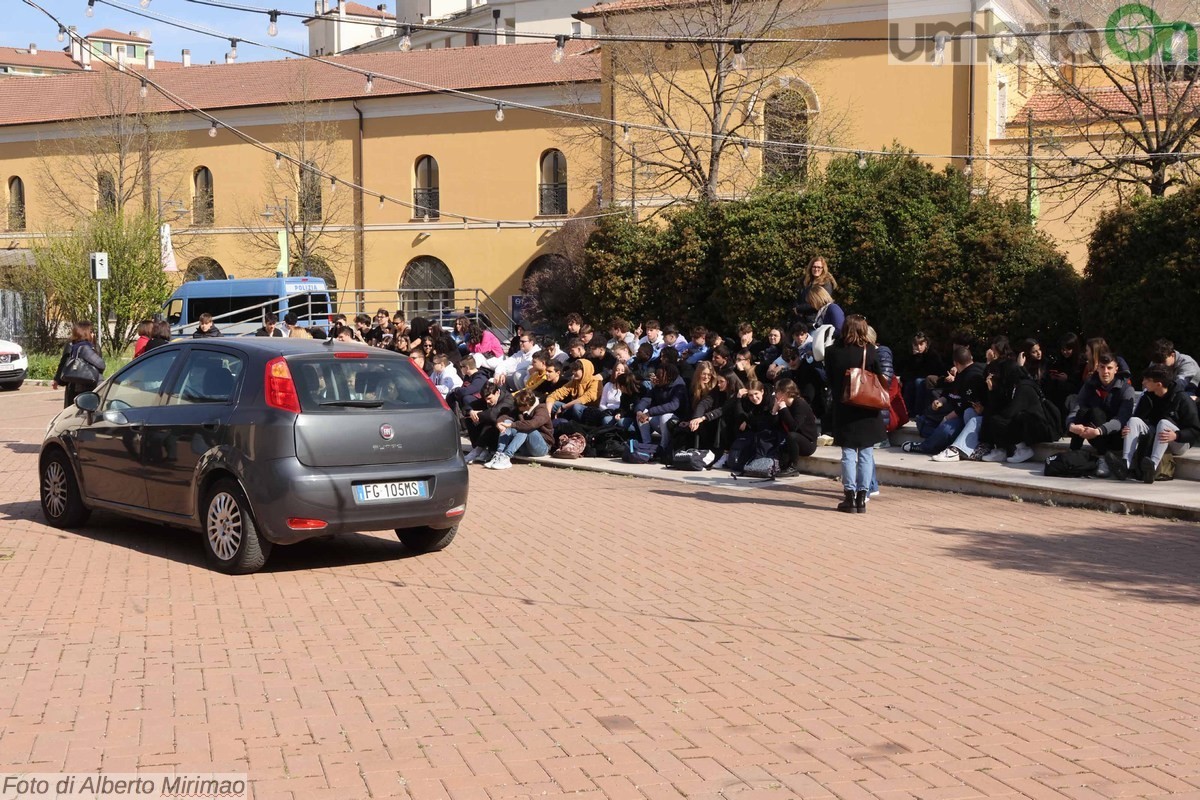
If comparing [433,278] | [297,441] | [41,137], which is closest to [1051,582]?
[297,441]

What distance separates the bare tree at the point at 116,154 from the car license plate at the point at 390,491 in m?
46.3

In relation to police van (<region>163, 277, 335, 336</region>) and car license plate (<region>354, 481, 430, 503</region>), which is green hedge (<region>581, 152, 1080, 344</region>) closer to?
car license plate (<region>354, 481, 430, 503</region>)

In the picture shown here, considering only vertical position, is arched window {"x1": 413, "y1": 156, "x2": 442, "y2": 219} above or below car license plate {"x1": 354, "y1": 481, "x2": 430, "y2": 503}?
above

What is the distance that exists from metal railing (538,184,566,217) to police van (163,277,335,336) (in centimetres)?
1446

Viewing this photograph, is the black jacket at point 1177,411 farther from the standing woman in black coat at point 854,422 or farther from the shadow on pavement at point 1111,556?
the standing woman in black coat at point 854,422

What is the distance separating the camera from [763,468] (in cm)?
1449

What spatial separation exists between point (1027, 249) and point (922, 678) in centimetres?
1177

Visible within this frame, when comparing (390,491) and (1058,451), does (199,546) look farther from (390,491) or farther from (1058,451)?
(1058,451)

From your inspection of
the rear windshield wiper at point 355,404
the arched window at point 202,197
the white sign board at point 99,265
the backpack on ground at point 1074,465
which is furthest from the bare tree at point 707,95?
the arched window at point 202,197

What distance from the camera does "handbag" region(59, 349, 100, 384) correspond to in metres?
15.9

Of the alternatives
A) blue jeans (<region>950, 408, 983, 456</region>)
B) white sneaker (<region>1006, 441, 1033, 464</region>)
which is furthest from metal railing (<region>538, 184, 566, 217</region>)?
white sneaker (<region>1006, 441, 1033, 464</region>)

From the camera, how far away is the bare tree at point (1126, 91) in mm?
25188

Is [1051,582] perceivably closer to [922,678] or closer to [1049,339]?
[922,678]

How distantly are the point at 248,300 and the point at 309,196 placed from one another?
56.6ft
